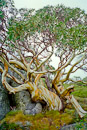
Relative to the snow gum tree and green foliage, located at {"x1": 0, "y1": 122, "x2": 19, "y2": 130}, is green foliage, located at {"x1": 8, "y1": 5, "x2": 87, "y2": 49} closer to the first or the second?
the snow gum tree

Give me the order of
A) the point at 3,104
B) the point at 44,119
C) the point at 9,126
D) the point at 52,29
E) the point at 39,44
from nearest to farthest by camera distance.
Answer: the point at 9,126 → the point at 44,119 → the point at 3,104 → the point at 52,29 → the point at 39,44

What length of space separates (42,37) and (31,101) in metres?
5.56

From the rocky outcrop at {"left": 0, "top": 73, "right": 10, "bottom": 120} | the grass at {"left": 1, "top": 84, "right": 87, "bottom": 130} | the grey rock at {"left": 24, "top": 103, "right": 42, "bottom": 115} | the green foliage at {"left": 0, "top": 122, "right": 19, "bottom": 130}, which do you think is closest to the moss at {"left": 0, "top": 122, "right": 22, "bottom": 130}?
the green foliage at {"left": 0, "top": 122, "right": 19, "bottom": 130}

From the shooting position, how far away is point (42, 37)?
10.2m

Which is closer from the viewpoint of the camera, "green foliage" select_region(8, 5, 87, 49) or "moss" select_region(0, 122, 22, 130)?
"moss" select_region(0, 122, 22, 130)

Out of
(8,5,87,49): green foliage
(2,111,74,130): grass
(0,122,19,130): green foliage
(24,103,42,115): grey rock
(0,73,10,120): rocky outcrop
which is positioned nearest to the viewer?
(0,122,19,130): green foliage

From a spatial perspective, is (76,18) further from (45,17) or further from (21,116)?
(21,116)

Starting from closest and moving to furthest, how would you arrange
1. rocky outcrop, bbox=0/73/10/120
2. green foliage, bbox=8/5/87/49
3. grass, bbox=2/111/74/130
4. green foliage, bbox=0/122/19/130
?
green foliage, bbox=0/122/19/130, grass, bbox=2/111/74/130, green foliage, bbox=8/5/87/49, rocky outcrop, bbox=0/73/10/120

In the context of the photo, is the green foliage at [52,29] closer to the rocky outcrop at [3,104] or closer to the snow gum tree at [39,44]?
the snow gum tree at [39,44]

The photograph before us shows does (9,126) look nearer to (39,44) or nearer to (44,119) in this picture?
(44,119)

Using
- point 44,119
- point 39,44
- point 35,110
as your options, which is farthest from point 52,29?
point 44,119

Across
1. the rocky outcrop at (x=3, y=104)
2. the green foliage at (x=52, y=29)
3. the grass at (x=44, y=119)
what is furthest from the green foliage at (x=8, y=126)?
the green foliage at (x=52, y=29)

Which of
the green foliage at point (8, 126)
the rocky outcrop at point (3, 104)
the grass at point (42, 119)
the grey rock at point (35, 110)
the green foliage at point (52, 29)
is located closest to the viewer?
the green foliage at point (8, 126)

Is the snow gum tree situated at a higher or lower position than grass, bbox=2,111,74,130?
higher
